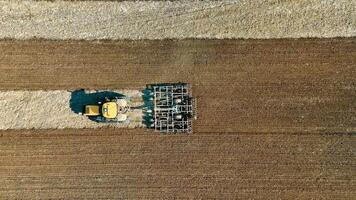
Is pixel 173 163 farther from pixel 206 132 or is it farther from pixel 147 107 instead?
pixel 147 107

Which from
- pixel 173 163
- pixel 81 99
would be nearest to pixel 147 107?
pixel 173 163

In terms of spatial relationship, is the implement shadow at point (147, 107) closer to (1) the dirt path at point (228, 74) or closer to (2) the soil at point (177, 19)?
(1) the dirt path at point (228, 74)

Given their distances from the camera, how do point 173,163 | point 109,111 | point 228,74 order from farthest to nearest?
point 228,74 < point 173,163 < point 109,111

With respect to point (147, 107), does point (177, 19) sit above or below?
above

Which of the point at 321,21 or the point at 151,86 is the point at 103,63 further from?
the point at 321,21

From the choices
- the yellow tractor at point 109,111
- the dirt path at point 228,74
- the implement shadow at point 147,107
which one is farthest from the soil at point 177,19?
the yellow tractor at point 109,111

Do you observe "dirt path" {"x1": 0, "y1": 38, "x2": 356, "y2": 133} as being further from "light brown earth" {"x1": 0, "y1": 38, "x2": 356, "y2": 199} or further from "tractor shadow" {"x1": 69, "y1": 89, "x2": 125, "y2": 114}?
"tractor shadow" {"x1": 69, "y1": 89, "x2": 125, "y2": 114}
